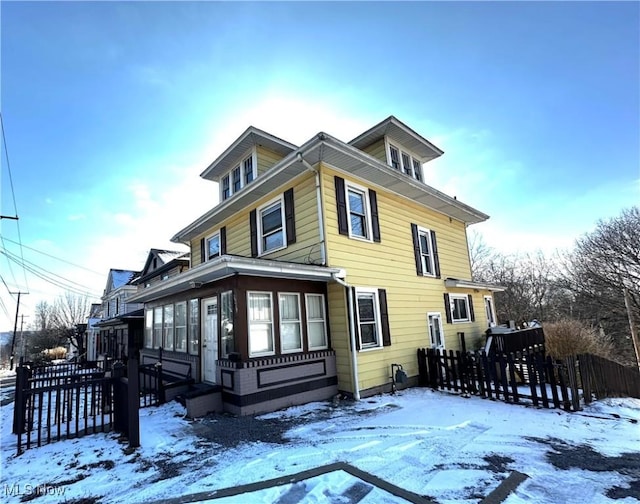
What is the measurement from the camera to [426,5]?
28.4 ft

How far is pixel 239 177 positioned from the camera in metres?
11.6

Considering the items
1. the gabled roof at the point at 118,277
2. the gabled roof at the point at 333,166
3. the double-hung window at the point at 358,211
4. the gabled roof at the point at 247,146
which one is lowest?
the double-hung window at the point at 358,211

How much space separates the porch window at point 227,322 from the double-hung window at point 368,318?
10.3 ft

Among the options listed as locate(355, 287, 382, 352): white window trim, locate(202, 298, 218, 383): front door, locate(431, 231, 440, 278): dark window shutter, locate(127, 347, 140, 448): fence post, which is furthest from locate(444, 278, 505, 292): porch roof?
locate(127, 347, 140, 448): fence post

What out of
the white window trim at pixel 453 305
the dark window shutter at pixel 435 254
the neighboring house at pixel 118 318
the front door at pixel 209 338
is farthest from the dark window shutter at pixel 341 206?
the neighboring house at pixel 118 318

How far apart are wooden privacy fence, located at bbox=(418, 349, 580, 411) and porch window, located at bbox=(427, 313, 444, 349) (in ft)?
5.11

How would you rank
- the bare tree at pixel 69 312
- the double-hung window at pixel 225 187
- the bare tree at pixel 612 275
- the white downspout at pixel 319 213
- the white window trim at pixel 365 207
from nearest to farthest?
the white downspout at pixel 319 213 → the white window trim at pixel 365 207 → the double-hung window at pixel 225 187 → the bare tree at pixel 612 275 → the bare tree at pixel 69 312

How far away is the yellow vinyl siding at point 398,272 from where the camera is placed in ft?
27.1

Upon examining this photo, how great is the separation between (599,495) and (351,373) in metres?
5.14

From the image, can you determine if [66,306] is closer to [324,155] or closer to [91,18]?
[91,18]

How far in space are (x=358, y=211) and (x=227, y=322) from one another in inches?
181

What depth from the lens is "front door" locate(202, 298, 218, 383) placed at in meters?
8.33

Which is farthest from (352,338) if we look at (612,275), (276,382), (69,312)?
(69,312)

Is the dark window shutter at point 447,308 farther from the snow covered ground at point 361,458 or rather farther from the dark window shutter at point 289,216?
the dark window shutter at point 289,216
